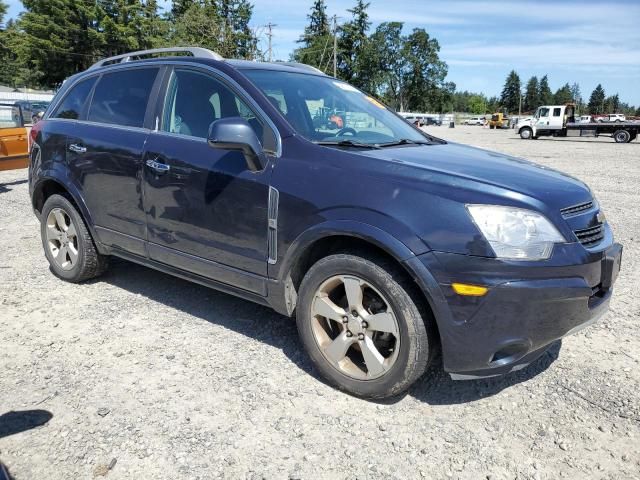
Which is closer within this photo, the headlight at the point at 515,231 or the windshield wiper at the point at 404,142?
the headlight at the point at 515,231

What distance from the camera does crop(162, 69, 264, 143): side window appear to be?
11.2 feet

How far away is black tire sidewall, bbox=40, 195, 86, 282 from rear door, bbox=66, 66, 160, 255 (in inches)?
→ 10.3

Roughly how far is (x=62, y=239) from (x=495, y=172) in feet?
12.2

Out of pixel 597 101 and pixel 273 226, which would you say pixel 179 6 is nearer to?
pixel 273 226

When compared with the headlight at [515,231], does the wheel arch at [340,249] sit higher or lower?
lower

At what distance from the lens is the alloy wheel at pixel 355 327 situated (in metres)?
2.72

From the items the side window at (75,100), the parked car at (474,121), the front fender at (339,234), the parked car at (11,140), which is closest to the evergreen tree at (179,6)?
the parked car at (474,121)

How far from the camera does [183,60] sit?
372 cm

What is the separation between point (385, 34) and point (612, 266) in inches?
4610

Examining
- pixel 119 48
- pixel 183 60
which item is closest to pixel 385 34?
pixel 119 48

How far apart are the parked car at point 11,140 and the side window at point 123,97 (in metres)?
6.21

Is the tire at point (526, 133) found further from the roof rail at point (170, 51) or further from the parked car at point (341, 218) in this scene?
the roof rail at point (170, 51)

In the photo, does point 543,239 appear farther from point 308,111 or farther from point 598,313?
point 308,111

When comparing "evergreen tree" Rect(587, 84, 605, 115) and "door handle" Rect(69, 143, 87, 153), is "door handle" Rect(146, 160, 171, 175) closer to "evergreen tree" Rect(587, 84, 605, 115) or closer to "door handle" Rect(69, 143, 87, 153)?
"door handle" Rect(69, 143, 87, 153)
